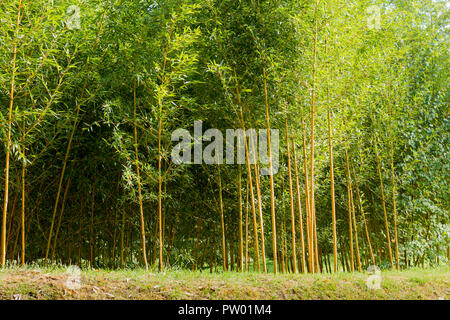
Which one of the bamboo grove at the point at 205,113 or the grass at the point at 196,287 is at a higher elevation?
the bamboo grove at the point at 205,113

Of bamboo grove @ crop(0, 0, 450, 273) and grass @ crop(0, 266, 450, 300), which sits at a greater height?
bamboo grove @ crop(0, 0, 450, 273)

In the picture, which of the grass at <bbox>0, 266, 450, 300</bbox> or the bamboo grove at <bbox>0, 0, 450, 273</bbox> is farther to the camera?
the bamboo grove at <bbox>0, 0, 450, 273</bbox>

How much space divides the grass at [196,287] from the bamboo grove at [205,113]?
0.60 meters

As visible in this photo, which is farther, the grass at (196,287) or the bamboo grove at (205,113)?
the bamboo grove at (205,113)

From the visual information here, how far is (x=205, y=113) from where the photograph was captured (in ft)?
16.8

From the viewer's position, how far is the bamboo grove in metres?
4.16

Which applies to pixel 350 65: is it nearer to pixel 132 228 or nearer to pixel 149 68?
pixel 149 68

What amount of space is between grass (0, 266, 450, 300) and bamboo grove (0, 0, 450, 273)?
1.98ft

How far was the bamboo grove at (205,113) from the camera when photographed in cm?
416

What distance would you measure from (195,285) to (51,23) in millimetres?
2916

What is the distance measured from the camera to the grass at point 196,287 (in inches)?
124

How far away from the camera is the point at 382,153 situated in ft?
19.4

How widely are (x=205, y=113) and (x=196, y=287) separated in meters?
2.40
